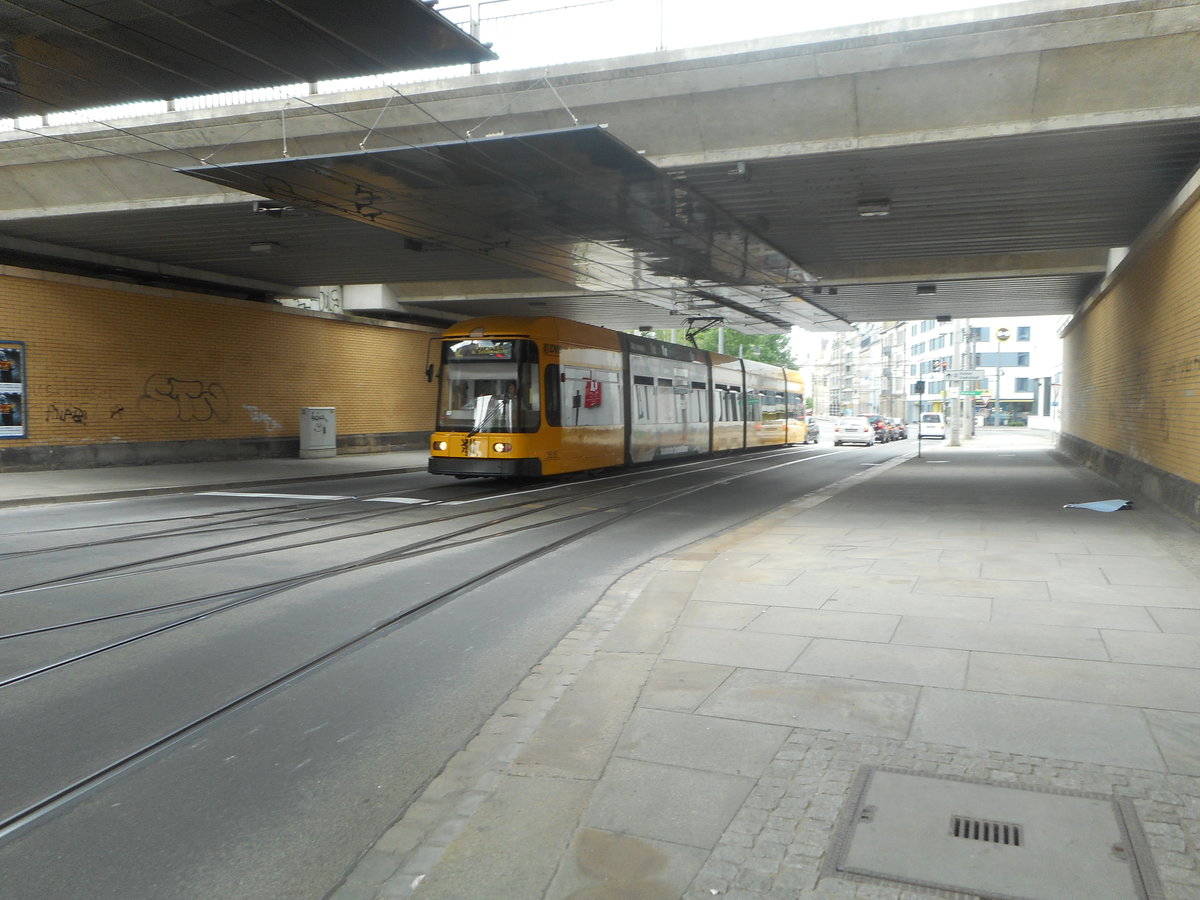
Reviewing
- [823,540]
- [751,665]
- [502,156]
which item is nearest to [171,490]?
[502,156]

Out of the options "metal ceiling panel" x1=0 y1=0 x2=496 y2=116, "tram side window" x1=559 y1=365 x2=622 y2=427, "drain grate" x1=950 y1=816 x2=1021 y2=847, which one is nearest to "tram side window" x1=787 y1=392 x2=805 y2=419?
"tram side window" x1=559 y1=365 x2=622 y2=427

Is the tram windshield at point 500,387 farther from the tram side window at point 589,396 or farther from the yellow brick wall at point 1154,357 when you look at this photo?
the yellow brick wall at point 1154,357

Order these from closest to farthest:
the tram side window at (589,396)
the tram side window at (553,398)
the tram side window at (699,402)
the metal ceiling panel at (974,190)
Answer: the metal ceiling panel at (974,190) → the tram side window at (553,398) → the tram side window at (589,396) → the tram side window at (699,402)

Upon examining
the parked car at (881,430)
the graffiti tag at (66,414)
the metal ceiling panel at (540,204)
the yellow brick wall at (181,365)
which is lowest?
the parked car at (881,430)

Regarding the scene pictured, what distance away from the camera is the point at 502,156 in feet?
40.2

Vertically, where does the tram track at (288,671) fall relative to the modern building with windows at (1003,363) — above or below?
below

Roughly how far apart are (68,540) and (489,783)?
353 inches

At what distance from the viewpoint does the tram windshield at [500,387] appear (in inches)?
699

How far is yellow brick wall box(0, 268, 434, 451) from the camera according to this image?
19578 mm

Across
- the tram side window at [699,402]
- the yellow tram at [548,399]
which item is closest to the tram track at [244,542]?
the yellow tram at [548,399]

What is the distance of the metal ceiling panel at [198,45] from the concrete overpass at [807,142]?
82.9 inches

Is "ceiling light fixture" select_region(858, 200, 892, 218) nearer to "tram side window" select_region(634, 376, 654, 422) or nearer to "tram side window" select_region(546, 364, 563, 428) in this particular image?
"tram side window" select_region(546, 364, 563, 428)

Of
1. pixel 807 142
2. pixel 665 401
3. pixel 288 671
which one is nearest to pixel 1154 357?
pixel 807 142

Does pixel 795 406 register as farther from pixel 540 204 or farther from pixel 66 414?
pixel 66 414
